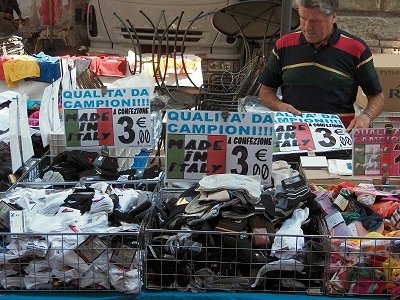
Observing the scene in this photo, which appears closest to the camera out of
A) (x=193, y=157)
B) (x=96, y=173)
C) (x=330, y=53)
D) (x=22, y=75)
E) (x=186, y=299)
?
(x=186, y=299)

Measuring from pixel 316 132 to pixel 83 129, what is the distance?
1165 mm

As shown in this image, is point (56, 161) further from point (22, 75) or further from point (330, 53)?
point (22, 75)

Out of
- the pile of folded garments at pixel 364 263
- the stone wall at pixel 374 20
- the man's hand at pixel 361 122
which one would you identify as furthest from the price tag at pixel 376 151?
the stone wall at pixel 374 20

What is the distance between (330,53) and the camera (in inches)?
149

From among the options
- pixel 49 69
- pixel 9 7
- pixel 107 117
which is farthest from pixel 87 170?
pixel 9 7

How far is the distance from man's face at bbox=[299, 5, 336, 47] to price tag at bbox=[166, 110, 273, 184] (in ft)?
4.02

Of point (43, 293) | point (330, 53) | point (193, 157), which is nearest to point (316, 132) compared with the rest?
point (330, 53)

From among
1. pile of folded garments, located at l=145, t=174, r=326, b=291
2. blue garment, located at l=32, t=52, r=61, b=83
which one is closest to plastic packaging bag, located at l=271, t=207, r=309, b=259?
pile of folded garments, located at l=145, t=174, r=326, b=291

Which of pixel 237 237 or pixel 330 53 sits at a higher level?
pixel 330 53

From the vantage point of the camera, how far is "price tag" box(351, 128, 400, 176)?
2.68m

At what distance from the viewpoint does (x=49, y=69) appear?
5.10 m

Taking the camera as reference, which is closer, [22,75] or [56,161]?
[56,161]

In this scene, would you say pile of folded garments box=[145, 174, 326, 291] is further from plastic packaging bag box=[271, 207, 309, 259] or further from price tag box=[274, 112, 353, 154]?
price tag box=[274, 112, 353, 154]

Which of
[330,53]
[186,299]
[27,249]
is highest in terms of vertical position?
[330,53]
